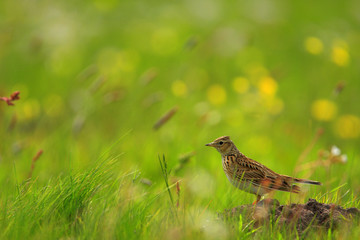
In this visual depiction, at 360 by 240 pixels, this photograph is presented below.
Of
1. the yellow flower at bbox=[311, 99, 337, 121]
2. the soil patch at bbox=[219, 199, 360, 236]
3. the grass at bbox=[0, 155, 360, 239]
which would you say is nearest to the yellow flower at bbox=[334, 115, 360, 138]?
the yellow flower at bbox=[311, 99, 337, 121]

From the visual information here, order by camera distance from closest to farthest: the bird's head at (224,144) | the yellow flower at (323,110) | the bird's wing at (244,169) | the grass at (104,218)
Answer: the grass at (104,218)
the bird's wing at (244,169)
the bird's head at (224,144)
the yellow flower at (323,110)

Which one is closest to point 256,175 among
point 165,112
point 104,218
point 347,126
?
point 104,218

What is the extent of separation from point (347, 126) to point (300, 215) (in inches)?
238

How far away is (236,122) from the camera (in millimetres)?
9266

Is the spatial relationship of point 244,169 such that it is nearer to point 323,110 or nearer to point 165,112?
point 165,112

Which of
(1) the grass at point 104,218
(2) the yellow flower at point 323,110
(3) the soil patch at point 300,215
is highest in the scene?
(3) the soil patch at point 300,215

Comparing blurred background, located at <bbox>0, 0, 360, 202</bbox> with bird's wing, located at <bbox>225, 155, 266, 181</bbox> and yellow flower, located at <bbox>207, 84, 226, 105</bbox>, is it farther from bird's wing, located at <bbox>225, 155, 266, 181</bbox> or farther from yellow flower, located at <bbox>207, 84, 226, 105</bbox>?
bird's wing, located at <bbox>225, 155, 266, 181</bbox>

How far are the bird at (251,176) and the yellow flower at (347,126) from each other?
481 cm

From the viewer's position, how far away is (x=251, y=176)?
15.5 feet

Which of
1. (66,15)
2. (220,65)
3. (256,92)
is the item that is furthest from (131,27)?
(256,92)

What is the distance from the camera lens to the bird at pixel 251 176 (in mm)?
4574

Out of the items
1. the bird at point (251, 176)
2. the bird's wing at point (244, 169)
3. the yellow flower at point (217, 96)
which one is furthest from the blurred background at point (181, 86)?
the bird's wing at point (244, 169)

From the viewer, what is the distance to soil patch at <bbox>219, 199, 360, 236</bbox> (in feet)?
13.2

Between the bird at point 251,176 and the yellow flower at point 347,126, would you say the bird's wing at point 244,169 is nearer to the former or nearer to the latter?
the bird at point 251,176
